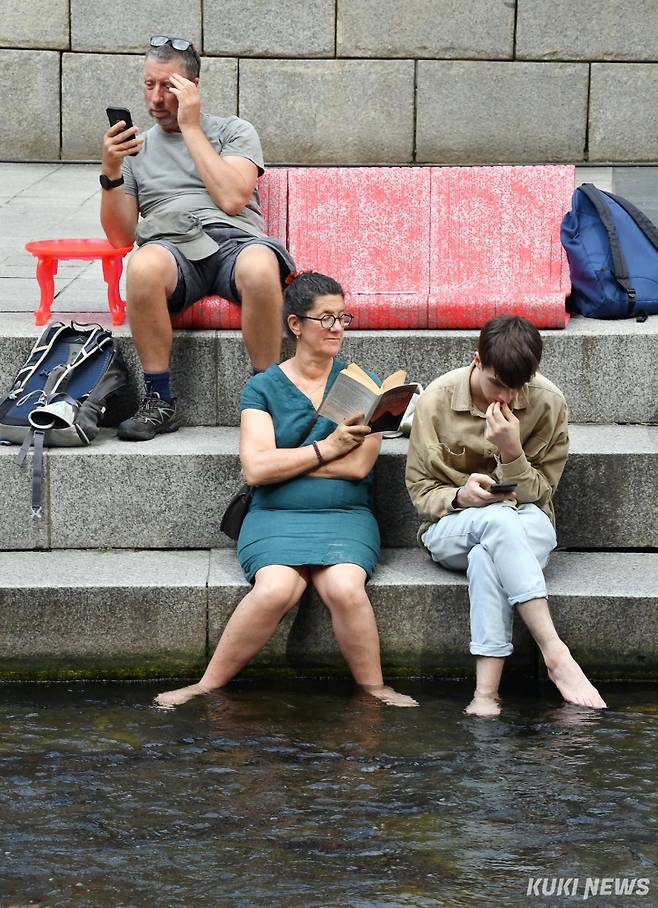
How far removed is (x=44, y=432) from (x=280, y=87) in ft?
19.8

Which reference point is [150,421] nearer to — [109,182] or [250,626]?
[109,182]

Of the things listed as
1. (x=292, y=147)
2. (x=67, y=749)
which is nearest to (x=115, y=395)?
(x=67, y=749)

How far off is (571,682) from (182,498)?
1.68 meters

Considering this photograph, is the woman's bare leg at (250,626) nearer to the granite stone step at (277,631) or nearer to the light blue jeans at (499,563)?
the granite stone step at (277,631)

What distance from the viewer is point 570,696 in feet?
15.5

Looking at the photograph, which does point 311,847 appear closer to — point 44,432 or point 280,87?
point 44,432

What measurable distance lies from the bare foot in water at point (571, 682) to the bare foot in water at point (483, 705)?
219 millimetres

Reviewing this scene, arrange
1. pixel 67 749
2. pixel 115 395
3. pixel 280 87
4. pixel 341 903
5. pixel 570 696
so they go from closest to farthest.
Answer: pixel 341 903 → pixel 67 749 → pixel 570 696 → pixel 115 395 → pixel 280 87

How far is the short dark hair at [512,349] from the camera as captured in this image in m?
4.64

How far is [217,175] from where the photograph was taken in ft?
19.3

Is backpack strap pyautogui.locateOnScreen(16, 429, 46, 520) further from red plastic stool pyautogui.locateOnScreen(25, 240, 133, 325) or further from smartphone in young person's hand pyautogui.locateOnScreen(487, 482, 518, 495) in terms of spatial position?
smartphone in young person's hand pyautogui.locateOnScreen(487, 482, 518, 495)

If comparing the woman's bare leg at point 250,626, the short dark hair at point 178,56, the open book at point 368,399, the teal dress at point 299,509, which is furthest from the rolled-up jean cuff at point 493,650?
the short dark hair at point 178,56

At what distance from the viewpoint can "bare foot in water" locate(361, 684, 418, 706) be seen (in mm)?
4762

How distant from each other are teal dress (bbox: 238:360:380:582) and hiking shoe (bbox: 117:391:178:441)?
0.64 m
